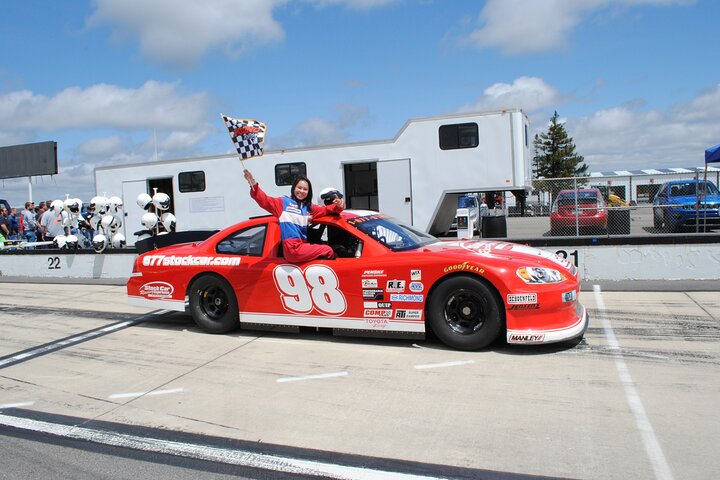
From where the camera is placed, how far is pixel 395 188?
42.9 feet

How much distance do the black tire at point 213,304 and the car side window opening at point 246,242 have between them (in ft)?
1.25

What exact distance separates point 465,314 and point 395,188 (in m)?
7.85

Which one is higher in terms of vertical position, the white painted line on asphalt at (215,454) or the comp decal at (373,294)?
the comp decal at (373,294)

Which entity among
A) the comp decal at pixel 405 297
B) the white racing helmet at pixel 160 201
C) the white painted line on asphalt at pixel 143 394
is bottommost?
the white painted line on asphalt at pixel 143 394

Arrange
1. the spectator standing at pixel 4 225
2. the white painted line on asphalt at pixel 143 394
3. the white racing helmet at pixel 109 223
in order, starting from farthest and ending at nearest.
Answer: the spectator standing at pixel 4 225
the white racing helmet at pixel 109 223
the white painted line on asphalt at pixel 143 394

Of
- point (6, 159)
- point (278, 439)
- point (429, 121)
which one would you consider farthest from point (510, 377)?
point (6, 159)

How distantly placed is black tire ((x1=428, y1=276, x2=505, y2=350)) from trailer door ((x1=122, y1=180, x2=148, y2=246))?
12.5 metres

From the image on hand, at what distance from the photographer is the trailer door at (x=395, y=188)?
12977 millimetres

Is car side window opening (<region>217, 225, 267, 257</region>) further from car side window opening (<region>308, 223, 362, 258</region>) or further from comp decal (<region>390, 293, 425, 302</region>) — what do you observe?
comp decal (<region>390, 293, 425, 302</region>)

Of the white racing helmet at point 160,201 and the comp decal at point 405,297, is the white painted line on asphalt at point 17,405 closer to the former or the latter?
the comp decal at point 405,297

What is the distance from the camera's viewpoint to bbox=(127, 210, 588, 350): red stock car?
5.25 meters

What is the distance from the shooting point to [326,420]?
400cm

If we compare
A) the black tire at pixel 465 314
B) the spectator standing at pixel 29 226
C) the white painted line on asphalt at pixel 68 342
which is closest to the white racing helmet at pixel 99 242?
the white painted line on asphalt at pixel 68 342

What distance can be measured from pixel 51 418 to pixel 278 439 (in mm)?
1872
